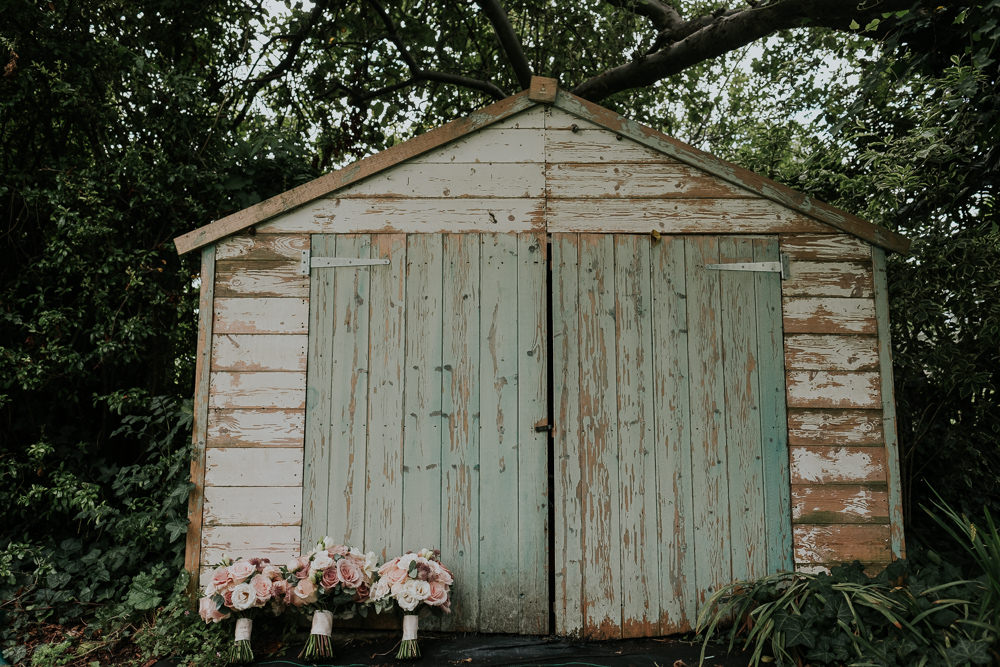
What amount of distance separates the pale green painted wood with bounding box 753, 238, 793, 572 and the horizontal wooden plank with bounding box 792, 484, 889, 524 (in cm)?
7

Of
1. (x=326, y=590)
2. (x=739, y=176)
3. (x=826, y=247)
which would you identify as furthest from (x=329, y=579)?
(x=826, y=247)

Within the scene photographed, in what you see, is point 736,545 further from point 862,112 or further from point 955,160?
point 862,112

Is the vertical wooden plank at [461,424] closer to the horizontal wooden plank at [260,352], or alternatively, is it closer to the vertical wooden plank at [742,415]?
the horizontal wooden plank at [260,352]

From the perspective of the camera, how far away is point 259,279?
3.53 meters

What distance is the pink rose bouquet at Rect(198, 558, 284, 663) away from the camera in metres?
2.98

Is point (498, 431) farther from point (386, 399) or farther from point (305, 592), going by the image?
point (305, 592)

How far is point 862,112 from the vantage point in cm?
511

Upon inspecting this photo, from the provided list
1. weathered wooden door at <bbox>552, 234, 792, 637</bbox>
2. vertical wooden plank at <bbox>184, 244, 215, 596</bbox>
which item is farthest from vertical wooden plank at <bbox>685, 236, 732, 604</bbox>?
vertical wooden plank at <bbox>184, 244, 215, 596</bbox>

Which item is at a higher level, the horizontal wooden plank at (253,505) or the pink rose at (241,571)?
the horizontal wooden plank at (253,505)

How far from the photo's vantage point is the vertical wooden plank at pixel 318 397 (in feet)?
11.1

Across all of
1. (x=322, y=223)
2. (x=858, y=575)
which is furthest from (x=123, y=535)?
(x=858, y=575)

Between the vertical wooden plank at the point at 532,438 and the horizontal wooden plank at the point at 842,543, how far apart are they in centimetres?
135

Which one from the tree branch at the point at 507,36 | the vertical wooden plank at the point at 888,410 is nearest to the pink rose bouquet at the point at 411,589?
the vertical wooden plank at the point at 888,410

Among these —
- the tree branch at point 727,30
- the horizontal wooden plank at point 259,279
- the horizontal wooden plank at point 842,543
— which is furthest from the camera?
the tree branch at point 727,30
